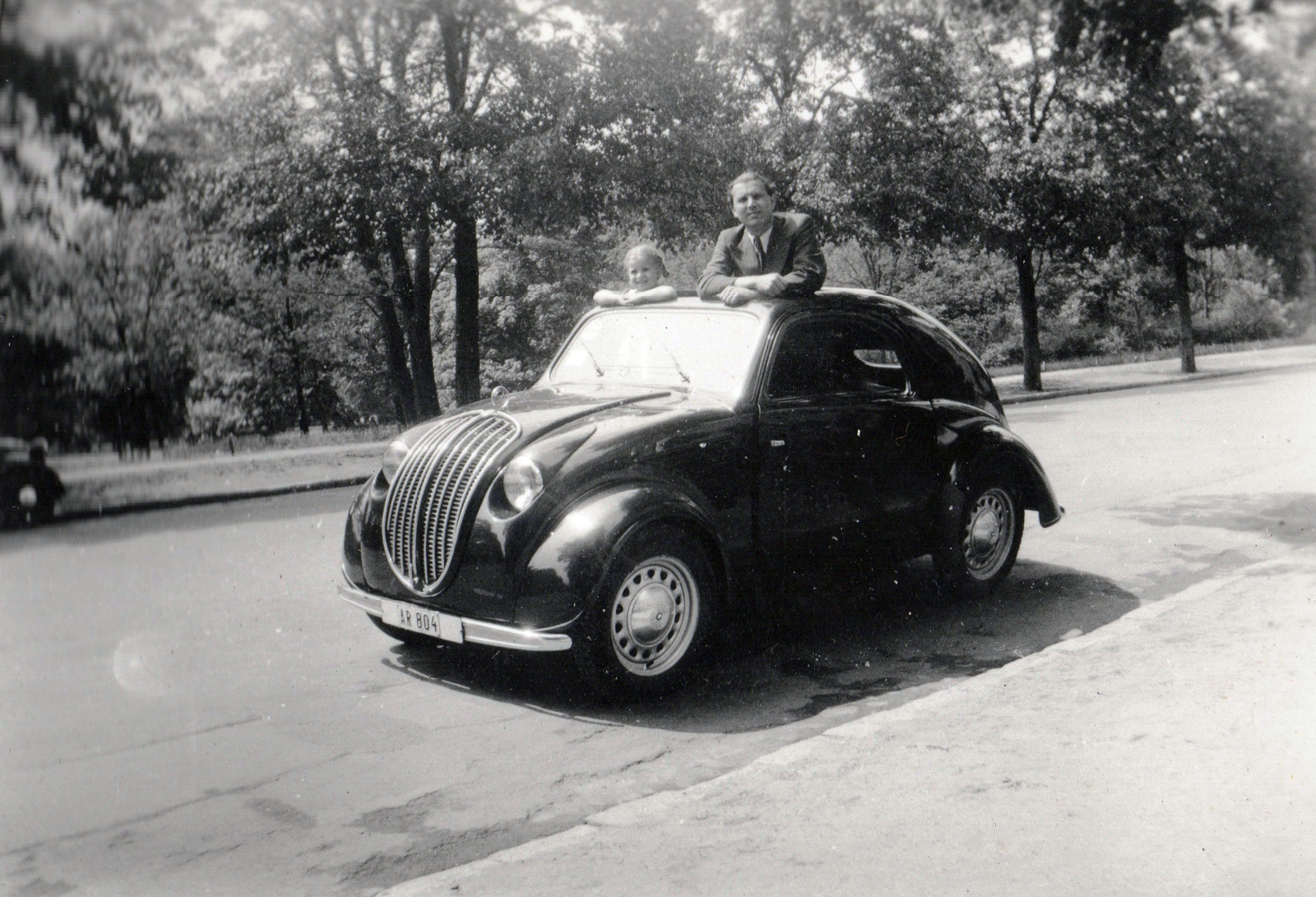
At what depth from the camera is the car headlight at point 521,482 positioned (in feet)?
12.9

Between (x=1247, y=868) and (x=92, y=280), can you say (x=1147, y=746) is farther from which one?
(x=92, y=280)

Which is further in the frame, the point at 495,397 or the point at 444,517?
the point at 495,397

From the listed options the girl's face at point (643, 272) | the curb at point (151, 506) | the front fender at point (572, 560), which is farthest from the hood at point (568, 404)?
the curb at point (151, 506)

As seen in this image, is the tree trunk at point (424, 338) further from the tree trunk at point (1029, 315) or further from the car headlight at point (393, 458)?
the tree trunk at point (1029, 315)

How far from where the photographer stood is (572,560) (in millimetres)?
3846

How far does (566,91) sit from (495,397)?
554cm

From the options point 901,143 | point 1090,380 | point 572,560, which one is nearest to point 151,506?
point 572,560

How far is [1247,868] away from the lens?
2088 millimetres

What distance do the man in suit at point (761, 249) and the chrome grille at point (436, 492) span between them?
147 centimetres

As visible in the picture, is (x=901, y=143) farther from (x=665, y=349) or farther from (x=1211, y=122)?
(x=1211, y=122)

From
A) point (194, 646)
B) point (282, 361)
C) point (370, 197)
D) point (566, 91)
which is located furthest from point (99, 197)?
point (566, 91)

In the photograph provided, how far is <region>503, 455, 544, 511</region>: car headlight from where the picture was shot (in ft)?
12.9

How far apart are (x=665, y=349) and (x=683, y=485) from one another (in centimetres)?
103

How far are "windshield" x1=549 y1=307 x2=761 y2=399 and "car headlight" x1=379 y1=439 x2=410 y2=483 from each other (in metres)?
1.02
